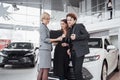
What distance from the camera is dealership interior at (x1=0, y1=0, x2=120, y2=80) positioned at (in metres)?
5.94

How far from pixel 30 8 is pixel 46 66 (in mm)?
17659

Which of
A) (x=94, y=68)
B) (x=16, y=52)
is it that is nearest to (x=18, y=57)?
(x=16, y=52)

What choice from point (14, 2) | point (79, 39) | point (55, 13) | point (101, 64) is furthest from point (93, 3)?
point (79, 39)

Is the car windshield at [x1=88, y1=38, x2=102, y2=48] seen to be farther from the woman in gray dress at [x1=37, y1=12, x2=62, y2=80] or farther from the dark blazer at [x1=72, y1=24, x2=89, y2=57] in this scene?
the dark blazer at [x1=72, y1=24, x2=89, y2=57]

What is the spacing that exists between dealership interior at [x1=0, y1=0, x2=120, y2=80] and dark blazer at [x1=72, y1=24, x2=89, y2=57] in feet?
3.33

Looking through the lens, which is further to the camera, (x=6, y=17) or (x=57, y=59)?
(x=6, y=17)

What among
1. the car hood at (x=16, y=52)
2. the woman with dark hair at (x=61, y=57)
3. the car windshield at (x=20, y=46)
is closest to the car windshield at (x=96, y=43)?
the woman with dark hair at (x=61, y=57)

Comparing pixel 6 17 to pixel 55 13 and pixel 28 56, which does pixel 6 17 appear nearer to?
pixel 55 13

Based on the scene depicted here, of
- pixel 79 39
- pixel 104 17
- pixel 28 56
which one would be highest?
pixel 104 17

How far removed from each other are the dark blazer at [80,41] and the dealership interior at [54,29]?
39.9 inches

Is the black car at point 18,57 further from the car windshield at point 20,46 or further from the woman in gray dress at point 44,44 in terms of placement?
the woman in gray dress at point 44,44

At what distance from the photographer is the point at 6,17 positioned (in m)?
20.4

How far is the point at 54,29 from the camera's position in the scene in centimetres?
1717

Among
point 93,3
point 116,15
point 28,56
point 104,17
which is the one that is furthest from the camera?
point 93,3
